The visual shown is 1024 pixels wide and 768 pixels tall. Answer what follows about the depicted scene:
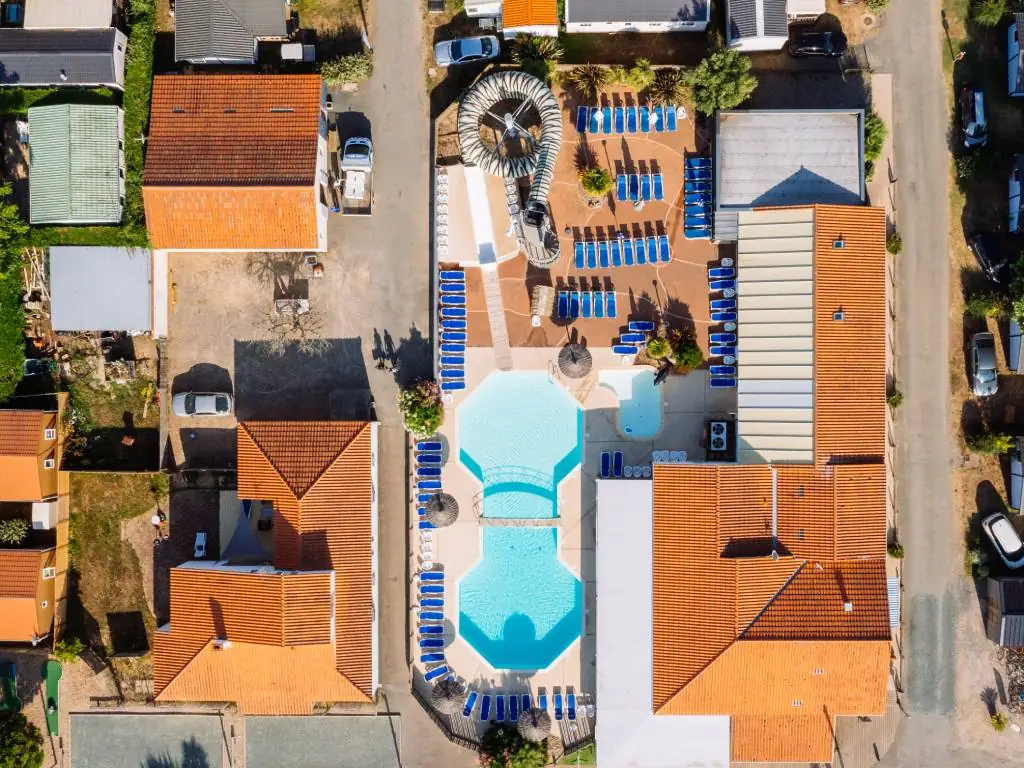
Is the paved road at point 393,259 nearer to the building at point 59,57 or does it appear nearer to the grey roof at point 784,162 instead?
the building at point 59,57

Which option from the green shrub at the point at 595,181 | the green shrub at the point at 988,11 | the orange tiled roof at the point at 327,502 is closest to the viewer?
the orange tiled roof at the point at 327,502

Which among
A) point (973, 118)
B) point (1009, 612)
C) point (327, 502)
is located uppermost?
point (973, 118)

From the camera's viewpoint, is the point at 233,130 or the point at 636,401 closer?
the point at 233,130

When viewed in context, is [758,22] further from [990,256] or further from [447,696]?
[447,696]

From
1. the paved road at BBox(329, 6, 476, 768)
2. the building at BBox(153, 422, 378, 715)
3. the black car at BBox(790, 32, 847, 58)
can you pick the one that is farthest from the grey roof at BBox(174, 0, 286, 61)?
the black car at BBox(790, 32, 847, 58)

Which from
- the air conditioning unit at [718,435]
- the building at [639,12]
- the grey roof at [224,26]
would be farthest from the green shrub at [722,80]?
the grey roof at [224,26]

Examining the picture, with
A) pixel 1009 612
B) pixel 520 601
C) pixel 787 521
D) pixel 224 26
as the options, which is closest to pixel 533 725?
pixel 520 601
